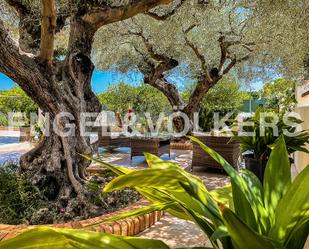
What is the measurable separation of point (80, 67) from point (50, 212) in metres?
2.11

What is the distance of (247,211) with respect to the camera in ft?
3.67

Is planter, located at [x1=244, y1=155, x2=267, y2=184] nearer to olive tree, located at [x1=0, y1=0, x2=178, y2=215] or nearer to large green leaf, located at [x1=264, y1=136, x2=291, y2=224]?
olive tree, located at [x1=0, y1=0, x2=178, y2=215]

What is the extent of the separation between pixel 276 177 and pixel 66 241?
0.79 m

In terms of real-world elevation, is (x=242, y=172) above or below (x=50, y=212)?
above

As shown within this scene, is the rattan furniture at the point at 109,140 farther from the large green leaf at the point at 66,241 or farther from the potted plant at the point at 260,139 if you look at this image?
the large green leaf at the point at 66,241

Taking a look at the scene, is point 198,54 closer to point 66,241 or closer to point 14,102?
point 66,241

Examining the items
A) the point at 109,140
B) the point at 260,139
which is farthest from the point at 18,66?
the point at 109,140

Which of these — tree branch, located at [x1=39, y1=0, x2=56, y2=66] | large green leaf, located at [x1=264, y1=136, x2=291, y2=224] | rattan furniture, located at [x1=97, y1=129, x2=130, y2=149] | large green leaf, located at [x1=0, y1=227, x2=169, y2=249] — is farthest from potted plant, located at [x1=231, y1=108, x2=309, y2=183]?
rattan furniture, located at [x1=97, y1=129, x2=130, y2=149]

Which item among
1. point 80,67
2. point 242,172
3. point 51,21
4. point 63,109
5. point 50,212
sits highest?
point 51,21

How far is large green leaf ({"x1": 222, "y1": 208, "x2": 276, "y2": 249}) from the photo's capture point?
862mm

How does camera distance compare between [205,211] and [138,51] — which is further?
[138,51]

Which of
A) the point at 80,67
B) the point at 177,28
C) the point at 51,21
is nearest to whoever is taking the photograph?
the point at 51,21

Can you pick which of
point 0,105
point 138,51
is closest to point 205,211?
point 138,51

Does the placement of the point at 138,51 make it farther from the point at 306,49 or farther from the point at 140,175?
the point at 140,175
